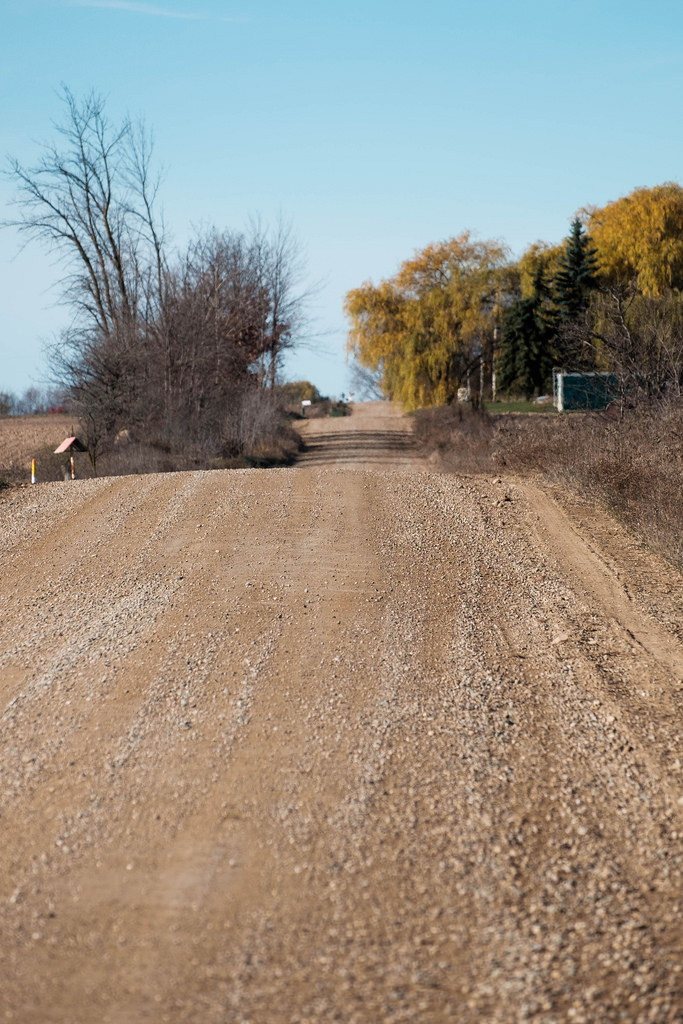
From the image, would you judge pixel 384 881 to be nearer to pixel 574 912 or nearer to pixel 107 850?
pixel 574 912

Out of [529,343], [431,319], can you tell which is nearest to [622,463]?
[431,319]

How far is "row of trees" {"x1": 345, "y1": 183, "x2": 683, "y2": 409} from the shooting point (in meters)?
40.7

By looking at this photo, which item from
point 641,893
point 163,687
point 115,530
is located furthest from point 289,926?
point 115,530

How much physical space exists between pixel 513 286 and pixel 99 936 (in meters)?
43.7

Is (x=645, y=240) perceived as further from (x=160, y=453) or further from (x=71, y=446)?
(x=71, y=446)

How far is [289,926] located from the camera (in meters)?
4.48

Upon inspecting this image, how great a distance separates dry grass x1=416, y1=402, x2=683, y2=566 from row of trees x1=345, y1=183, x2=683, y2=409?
37.9 ft

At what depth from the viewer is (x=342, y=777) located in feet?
19.2

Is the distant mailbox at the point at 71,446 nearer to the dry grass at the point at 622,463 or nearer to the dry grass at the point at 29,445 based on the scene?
the dry grass at the point at 29,445

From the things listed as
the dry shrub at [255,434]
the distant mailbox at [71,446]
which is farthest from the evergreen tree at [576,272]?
the distant mailbox at [71,446]

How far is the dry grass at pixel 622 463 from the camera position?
10.8 metres

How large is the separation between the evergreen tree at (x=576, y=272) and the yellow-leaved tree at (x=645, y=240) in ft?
2.06

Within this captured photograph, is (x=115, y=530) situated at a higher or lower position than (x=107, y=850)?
higher

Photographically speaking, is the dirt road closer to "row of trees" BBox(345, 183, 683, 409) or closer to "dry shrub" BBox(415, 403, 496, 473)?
"dry shrub" BBox(415, 403, 496, 473)
